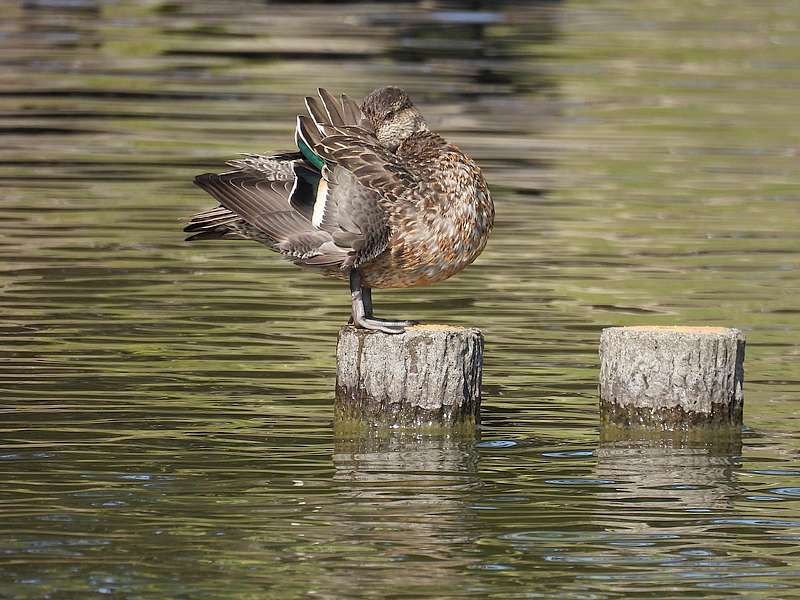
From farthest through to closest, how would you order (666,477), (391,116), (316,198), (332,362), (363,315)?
(332,362) → (391,116) → (363,315) → (316,198) → (666,477)

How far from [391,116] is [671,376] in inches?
83.4

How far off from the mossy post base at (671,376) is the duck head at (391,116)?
65.1 inches

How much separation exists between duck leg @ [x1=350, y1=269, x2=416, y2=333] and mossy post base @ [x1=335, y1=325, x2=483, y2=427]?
0.06 metres

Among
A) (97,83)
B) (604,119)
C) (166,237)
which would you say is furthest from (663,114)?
(166,237)

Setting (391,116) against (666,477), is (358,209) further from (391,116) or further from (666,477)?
(666,477)

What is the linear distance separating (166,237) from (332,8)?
2557 cm

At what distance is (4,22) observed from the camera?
35.6 meters

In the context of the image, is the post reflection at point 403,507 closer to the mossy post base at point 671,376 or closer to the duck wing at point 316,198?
the mossy post base at point 671,376

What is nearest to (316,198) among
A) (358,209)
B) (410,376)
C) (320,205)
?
(320,205)

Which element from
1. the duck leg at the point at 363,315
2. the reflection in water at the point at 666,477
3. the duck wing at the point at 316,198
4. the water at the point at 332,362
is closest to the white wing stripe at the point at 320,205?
the duck wing at the point at 316,198

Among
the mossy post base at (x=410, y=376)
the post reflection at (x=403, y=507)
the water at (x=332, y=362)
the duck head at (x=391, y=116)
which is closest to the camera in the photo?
the post reflection at (x=403, y=507)

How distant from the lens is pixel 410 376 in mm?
9656

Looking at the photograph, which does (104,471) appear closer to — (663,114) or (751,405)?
(751,405)

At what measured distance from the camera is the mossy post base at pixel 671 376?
960 centimetres
